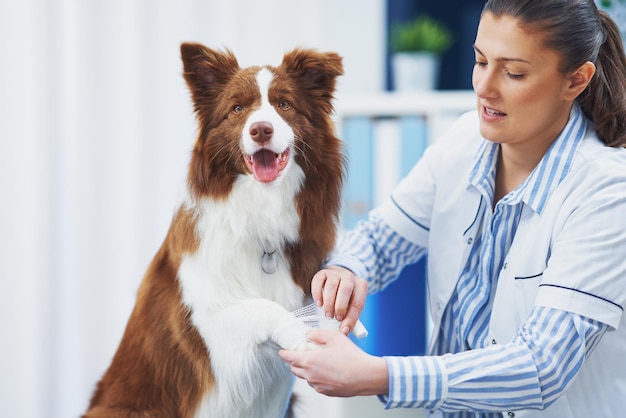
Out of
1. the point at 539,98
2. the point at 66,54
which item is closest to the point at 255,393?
the point at 539,98

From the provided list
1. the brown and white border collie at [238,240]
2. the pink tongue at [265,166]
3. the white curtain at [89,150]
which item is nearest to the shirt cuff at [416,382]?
the brown and white border collie at [238,240]

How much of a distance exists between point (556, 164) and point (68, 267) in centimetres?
188

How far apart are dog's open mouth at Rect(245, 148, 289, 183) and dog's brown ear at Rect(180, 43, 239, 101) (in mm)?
186

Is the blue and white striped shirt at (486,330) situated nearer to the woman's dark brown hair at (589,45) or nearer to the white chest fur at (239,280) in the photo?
the woman's dark brown hair at (589,45)

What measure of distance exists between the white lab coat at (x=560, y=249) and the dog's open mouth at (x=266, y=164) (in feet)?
1.39

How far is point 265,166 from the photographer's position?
1378 millimetres

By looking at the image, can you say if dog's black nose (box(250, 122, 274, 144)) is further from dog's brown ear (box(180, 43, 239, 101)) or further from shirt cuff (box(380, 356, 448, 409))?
shirt cuff (box(380, 356, 448, 409))

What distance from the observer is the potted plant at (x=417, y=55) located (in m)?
2.62

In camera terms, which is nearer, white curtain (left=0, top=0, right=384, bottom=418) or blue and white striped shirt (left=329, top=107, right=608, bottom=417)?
blue and white striped shirt (left=329, top=107, right=608, bottom=417)

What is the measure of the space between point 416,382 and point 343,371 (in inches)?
4.8

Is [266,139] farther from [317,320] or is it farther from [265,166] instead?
[317,320]

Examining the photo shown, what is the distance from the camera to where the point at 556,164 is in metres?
1.39

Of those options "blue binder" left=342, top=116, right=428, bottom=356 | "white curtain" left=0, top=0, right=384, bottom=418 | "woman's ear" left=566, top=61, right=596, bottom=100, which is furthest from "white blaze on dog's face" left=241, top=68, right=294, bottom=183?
"white curtain" left=0, top=0, right=384, bottom=418

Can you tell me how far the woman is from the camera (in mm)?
1176
